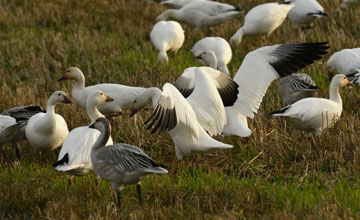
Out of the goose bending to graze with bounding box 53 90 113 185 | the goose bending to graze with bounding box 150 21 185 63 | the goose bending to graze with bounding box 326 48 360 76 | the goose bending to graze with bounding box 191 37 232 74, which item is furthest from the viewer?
the goose bending to graze with bounding box 150 21 185 63

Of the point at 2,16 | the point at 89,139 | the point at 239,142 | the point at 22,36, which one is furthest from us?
the point at 2,16

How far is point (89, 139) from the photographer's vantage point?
548cm

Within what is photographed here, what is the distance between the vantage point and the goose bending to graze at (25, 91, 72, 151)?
20.1ft

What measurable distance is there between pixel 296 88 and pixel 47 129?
3.05 m

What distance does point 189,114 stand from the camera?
5.52 metres

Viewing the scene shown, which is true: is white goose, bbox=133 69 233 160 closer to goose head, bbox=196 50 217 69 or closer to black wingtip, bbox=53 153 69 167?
black wingtip, bbox=53 153 69 167

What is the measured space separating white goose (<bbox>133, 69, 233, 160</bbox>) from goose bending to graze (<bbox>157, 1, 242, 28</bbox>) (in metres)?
5.47

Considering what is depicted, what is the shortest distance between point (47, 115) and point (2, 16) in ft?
23.7

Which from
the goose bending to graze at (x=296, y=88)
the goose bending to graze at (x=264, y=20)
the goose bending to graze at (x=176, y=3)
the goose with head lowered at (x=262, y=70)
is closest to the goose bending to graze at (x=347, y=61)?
the goose bending to graze at (x=296, y=88)

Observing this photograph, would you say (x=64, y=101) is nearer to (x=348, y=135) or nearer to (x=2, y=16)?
(x=348, y=135)

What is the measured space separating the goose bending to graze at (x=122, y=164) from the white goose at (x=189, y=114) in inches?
12.1

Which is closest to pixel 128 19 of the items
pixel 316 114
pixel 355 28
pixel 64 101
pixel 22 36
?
pixel 22 36

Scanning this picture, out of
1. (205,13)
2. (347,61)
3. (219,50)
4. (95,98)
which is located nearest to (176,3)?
(205,13)

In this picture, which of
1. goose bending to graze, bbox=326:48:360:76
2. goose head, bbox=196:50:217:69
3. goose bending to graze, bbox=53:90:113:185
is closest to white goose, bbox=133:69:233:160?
goose bending to graze, bbox=53:90:113:185
